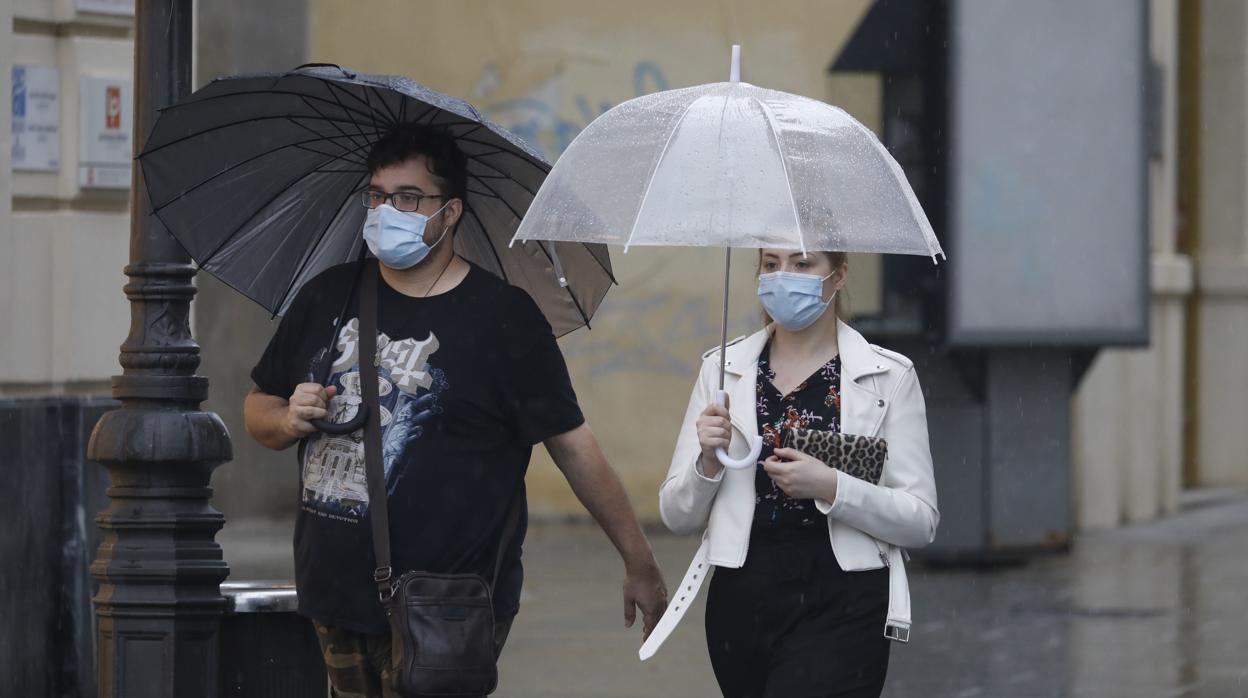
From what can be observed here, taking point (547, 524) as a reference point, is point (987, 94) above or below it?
above

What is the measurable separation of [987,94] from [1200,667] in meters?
3.86

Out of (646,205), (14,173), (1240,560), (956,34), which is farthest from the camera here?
(1240,560)

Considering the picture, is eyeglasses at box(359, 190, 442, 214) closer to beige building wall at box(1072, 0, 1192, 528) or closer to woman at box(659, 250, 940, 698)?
woman at box(659, 250, 940, 698)

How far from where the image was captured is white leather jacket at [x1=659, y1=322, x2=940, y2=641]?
441 centimetres

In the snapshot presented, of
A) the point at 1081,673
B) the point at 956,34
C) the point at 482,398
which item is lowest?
the point at 1081,673

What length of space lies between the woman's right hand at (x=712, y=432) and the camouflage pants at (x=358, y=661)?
63cm

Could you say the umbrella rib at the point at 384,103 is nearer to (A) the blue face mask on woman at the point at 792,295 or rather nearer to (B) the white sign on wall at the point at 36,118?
(A) the blue face mask on woman at the point at 792,295

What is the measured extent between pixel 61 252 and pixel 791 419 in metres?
4.75

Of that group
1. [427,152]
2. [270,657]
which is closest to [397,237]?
[427,152]

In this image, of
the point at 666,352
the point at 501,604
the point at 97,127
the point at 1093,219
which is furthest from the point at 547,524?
the point at 501,604

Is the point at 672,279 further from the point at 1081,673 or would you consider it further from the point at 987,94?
the point at 1081,673

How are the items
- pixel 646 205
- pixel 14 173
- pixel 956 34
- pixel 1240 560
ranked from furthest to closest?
1. pixel 1240 560
2. pixel 956 34
3. pixel 14 173
4. pixel 646 205

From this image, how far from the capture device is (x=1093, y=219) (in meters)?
11.4

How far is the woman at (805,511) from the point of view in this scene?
173 inches
